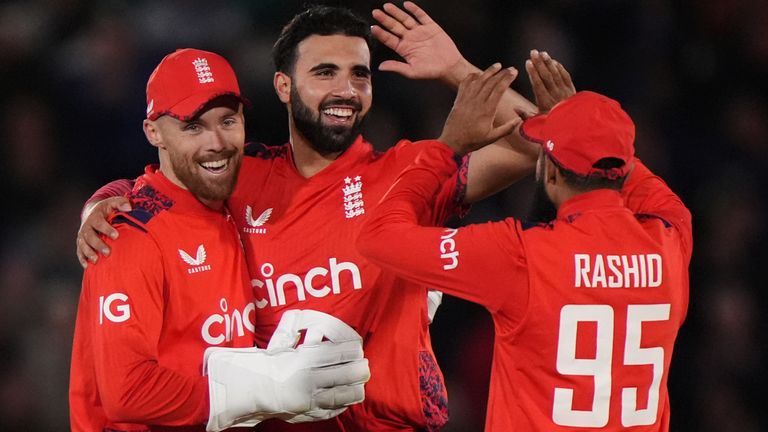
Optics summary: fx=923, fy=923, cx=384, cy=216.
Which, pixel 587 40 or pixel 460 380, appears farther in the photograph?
pixel 587 40

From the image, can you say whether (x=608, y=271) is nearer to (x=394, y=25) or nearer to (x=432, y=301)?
(x=432, y=301)

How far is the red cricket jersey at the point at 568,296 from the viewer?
7.91ft

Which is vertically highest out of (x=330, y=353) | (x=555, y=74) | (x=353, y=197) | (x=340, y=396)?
(x=555, y=74)

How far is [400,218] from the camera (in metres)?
2.55

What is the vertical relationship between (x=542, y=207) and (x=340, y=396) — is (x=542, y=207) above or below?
above

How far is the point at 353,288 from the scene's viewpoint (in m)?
2.99

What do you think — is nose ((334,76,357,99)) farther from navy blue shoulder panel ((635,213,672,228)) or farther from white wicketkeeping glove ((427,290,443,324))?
navy blue shoulder panel ((635,213,672,228))

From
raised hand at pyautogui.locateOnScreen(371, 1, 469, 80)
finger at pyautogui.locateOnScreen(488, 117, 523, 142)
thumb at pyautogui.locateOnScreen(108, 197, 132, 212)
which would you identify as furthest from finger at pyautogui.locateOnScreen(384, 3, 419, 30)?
thumb at pyautogui.locateOnScreen(108, 197, 132, 212)

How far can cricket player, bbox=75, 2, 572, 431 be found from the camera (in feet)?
9.89

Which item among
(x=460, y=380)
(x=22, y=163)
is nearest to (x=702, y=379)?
(x=460, y=380)

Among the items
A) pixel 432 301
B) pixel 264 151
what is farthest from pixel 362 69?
pixel 432 301

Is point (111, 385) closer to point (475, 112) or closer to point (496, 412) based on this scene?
point (496, 412)

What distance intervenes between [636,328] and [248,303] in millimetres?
1172

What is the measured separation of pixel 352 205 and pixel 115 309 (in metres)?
0.89
